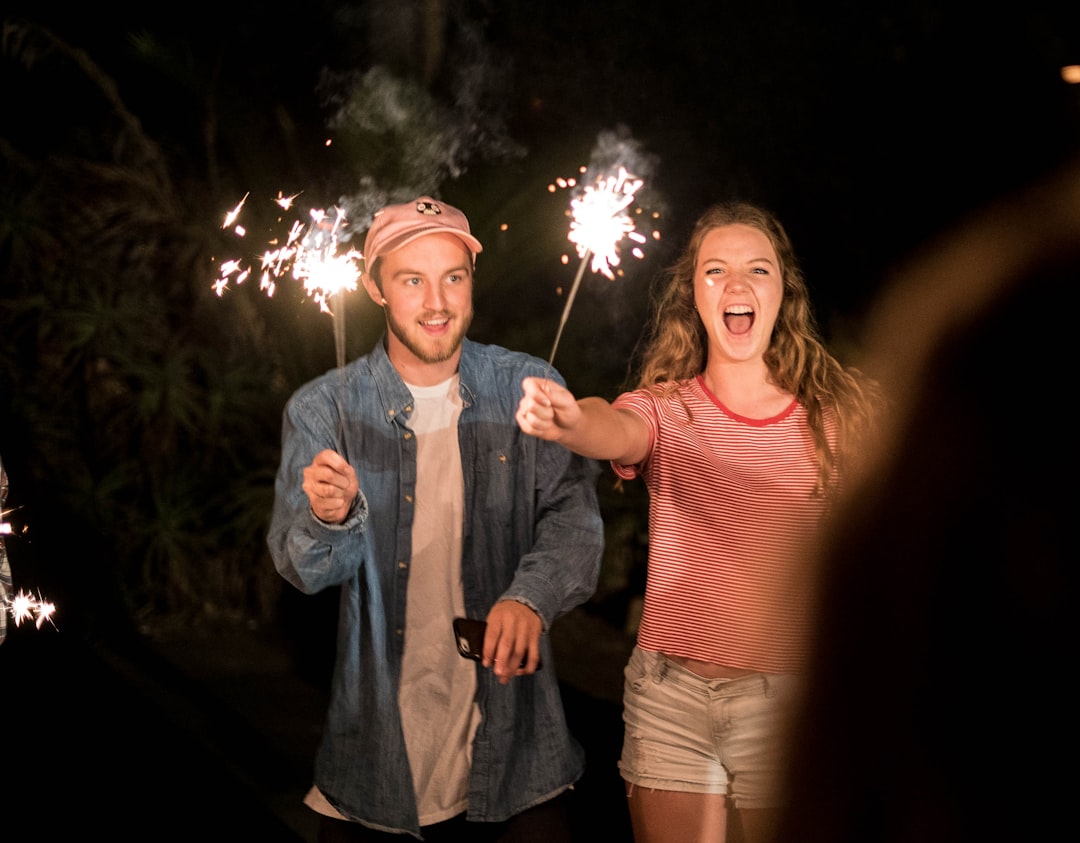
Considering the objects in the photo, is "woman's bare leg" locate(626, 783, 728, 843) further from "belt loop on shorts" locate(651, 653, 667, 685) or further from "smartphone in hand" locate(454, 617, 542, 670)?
→ "smartphone in hand" locate(454, 617, 542, 670)

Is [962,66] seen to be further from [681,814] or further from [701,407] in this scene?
[681,814]

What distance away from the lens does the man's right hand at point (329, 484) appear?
2.35 m

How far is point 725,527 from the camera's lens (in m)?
2.47

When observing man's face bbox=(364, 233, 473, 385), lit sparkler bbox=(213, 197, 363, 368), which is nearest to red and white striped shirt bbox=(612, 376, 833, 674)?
man's face bbox=(364, 233, 473, 385)

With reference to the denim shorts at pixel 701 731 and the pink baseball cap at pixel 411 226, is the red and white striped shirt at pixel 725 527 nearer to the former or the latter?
the denim shorts at pixel 701 731

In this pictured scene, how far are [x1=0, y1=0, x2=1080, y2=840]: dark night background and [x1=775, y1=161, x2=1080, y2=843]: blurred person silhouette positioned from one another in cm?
244

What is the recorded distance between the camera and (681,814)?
93.2 inches

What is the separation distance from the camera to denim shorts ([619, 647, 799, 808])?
7.65ft

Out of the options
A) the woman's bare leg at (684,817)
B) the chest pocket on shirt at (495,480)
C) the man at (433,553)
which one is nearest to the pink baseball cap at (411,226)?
the man at (433,553)

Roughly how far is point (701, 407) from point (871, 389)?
0.42 m

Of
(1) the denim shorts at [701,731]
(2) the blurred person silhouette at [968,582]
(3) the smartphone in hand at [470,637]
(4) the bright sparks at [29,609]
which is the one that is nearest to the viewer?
(2) the blurred person silhouette at [968,582]

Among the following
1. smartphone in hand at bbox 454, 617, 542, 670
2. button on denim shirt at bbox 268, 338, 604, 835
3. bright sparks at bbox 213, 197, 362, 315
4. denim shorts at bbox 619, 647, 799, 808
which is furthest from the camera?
bright sparks at bbox 213, 197, 362, 315

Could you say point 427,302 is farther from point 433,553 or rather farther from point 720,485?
point 720,485

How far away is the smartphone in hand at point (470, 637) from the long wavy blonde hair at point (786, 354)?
0.67 meters
